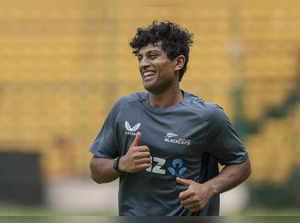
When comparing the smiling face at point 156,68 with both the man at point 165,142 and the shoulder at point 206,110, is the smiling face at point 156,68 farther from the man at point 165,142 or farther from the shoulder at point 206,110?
the shoulder at point 206,110

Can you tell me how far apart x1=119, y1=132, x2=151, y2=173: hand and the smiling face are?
0.37 meters

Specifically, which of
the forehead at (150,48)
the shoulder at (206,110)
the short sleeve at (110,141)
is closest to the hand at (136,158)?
the short sleeve at (110,141)

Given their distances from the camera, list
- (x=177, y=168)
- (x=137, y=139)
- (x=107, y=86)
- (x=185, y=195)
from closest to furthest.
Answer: (x=185, y=195) < (x=137, y=139) < (x=177, y=168) < (x=107, y=86)

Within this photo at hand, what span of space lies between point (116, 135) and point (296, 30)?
323 inches

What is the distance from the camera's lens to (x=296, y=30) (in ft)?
37.6

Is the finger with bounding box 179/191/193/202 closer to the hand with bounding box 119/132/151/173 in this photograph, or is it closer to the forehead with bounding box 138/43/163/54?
the hand with bounding box 119/132/151/173

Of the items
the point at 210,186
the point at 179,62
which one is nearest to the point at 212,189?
the point at 210,186

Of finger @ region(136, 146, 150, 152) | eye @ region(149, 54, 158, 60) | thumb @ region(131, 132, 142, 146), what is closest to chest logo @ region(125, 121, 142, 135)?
thumb @ region(131, 132, 142, 146)

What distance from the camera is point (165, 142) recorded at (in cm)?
367

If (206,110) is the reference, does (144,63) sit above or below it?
above

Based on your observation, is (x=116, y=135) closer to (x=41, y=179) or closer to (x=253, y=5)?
(x=41, y=179)

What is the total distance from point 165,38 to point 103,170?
810 mm

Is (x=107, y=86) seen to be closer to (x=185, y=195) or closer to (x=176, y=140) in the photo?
(x=176, y=140)

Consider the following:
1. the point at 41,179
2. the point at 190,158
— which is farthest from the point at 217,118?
the point at 41,179
